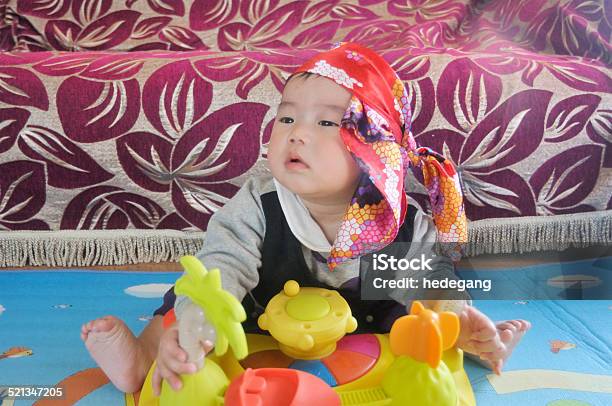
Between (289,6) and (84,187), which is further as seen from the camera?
(289,6)

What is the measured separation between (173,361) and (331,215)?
27 centimetres

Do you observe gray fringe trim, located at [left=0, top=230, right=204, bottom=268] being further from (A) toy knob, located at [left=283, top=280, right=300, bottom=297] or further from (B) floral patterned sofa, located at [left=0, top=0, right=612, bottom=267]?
(A) toy knob, located at [left=283, top=280, right=300, bottom=297]

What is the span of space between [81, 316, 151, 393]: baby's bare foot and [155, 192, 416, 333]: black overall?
4.1 inches

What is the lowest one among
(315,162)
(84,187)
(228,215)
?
(84,187)

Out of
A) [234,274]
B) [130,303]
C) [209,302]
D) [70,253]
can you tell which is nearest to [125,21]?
[70,253]

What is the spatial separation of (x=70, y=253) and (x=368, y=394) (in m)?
0.65

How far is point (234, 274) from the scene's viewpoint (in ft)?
2.34

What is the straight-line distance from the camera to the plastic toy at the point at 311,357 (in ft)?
1.70

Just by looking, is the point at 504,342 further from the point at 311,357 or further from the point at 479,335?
the point at 311,357

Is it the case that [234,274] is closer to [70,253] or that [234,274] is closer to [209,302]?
[209,302]

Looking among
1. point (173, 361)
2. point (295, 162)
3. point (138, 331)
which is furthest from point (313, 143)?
point (138, 331)

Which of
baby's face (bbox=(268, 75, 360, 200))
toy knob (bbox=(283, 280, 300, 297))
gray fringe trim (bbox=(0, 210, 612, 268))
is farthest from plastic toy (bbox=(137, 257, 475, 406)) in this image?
gray fringe trim (bbox=(0, 210, 612, 268))

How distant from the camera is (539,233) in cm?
107

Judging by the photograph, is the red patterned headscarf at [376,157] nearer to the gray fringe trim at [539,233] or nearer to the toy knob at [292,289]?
the toy knob at [292,289]
